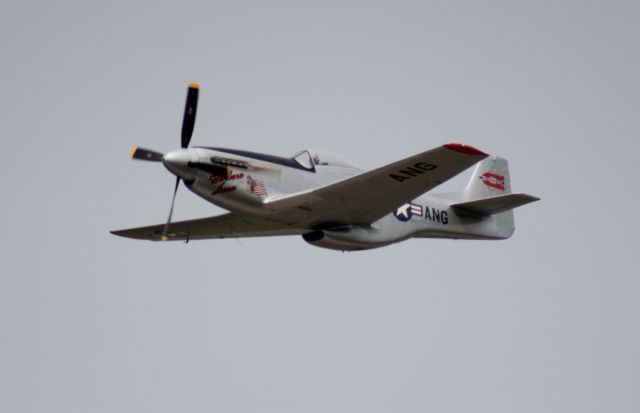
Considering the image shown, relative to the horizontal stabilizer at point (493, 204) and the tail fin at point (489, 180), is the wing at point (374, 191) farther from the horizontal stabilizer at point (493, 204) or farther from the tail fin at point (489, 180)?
the tail fin at point (489, 180)

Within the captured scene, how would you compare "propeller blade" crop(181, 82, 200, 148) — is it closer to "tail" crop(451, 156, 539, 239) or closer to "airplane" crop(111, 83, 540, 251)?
"airplane" crop(111, 83, 540, 251)

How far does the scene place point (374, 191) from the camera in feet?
65.6

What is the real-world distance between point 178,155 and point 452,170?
542 cm

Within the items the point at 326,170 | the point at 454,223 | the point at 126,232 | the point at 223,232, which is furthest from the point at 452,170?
the point at 126,232

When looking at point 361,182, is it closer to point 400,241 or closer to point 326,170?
point 326,170

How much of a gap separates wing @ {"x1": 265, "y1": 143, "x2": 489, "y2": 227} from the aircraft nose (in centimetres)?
185

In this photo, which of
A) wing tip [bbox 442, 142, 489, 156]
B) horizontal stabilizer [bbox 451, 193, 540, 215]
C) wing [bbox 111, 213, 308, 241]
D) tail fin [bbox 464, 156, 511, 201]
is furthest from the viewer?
tail fin [bbox 464, 156, 511, 201]

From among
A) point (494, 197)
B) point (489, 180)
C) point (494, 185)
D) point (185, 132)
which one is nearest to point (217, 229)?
point (185, 132)

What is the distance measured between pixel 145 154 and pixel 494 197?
26.4 feet

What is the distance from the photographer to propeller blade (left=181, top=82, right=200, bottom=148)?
20.1 metres

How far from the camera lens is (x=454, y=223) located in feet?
77.5

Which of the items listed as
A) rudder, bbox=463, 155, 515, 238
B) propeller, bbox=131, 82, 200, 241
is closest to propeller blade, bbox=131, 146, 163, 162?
propeller, bbox=131, 82, 200, 241

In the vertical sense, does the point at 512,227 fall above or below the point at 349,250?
above

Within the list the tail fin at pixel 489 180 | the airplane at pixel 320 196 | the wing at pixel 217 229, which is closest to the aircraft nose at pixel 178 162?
the airplane at pixel 320 196
